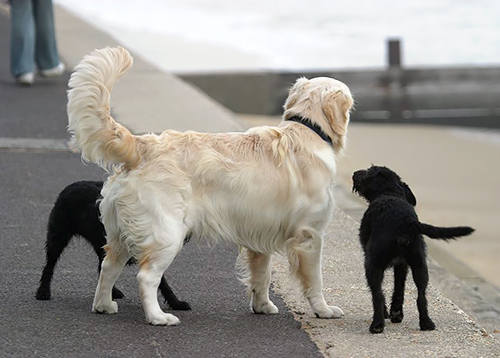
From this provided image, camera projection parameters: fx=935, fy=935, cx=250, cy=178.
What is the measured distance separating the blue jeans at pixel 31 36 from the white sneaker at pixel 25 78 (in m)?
0.04

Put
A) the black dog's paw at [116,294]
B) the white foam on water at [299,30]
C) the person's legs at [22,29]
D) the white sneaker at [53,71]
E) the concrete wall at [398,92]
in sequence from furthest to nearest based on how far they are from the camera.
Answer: the white foam on water at [299,30] < the concrete wall at [398,92] < the white sneaker at [53,71] < the person's legs at [22,29] < the black dog's paw at [116,294]

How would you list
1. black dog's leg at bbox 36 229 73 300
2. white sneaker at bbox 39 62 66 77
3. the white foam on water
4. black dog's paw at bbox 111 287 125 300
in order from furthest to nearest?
the white foam on water < white sneaker at bbox 39 62 66 77 < black dog's paw at bbox 111 287 125 300 < black dog's leg at bbox 36 229 73 300

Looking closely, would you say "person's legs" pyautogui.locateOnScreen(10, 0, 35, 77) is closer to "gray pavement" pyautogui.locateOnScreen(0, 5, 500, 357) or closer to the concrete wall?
"gray pavement" pyautogui.locateOnScreen(0, 5, 500, 357)

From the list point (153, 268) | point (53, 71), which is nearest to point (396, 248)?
point (153, 268)

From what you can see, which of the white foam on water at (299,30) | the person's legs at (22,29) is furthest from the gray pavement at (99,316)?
the white foam on water at (299,30)

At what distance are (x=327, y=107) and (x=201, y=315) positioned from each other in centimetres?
135

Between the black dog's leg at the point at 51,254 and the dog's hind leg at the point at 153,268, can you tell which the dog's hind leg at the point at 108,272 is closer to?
the dog's hind leg at the point at 153,268

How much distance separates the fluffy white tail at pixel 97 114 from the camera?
4832mm

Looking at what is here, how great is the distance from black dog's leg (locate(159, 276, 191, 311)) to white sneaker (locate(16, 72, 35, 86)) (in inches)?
286

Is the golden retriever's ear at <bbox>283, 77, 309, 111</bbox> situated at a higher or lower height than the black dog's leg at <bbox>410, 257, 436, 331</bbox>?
higher

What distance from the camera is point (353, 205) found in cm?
845

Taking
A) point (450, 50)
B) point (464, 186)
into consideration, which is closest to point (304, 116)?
point (464, 186)

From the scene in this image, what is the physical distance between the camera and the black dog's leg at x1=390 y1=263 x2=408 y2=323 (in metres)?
5.07

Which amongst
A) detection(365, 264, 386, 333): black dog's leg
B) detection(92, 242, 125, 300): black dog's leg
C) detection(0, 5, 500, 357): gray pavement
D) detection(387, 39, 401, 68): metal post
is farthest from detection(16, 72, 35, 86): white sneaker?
detection(387, 39, 401, 68): metal post
